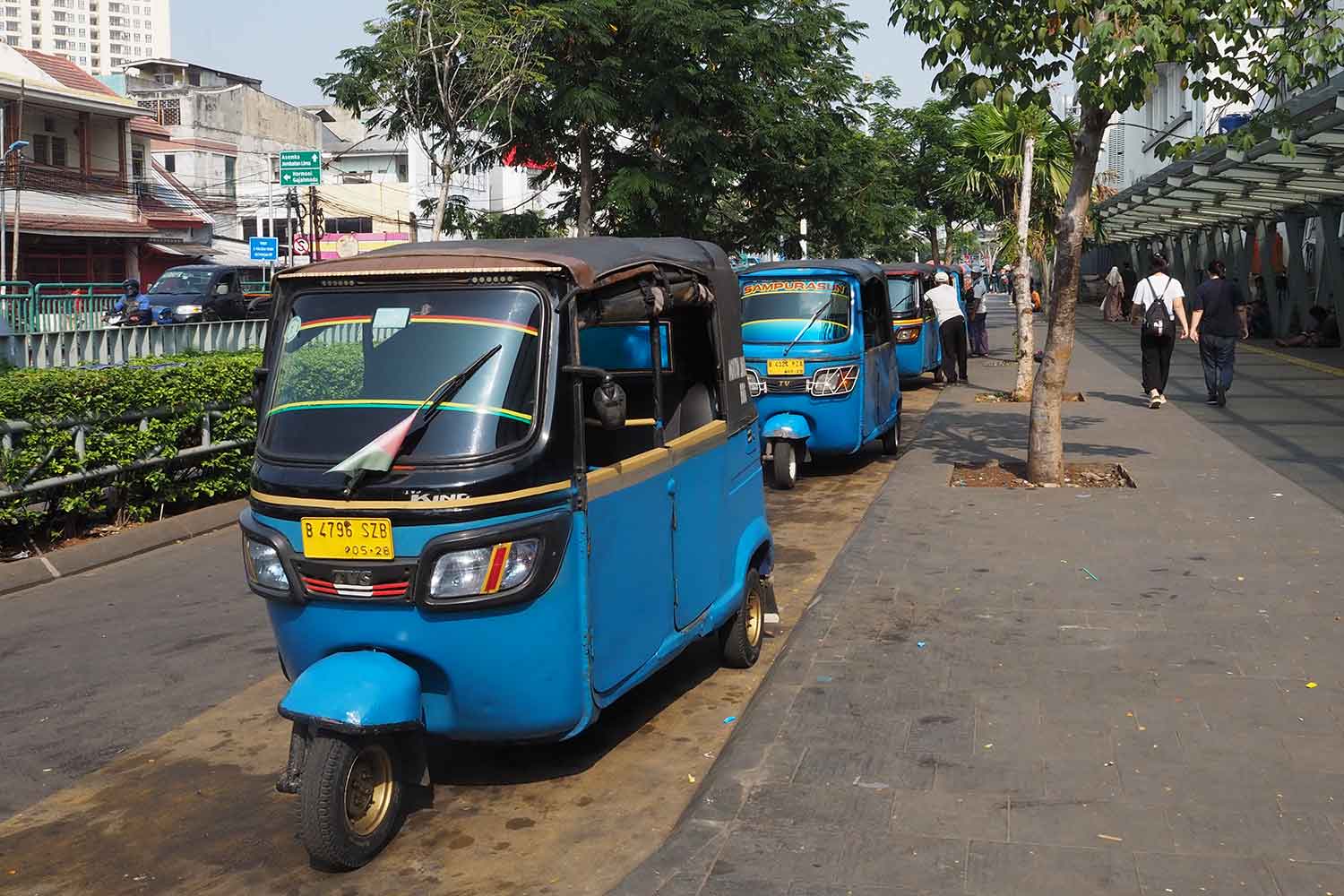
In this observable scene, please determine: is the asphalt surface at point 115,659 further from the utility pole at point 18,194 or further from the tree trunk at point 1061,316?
the utility pole at point 18,194

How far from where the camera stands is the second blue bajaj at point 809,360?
41.4ft

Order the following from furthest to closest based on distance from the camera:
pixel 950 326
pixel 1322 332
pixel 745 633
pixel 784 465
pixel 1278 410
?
pixel 1322 332 < pixel 950 326 < pixel 1278 410 < pixel 784 465 < pixel 745 633

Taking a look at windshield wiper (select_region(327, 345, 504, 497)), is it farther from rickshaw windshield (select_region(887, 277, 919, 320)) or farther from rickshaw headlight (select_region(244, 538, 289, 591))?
rickshaw windshield (select_region(887, 277, 919, 320))

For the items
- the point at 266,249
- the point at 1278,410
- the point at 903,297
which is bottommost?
the point at 1278,410

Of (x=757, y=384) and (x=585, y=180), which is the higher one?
(x=585, y=180)

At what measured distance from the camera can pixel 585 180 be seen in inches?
898

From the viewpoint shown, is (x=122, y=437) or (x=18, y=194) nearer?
(x=122, y=437)

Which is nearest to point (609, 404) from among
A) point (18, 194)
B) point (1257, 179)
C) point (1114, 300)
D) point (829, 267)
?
point (829, 267)

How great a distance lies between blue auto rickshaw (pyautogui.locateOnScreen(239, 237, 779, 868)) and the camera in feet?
15.2

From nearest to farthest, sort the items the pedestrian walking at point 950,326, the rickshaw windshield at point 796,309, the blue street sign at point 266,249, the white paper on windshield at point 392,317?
the white paper on windshield at point 392,317 → the rickshaw windshield at point 796,309 → the pedestrian walking at point 950,326 → the blue street sign at point 266,249

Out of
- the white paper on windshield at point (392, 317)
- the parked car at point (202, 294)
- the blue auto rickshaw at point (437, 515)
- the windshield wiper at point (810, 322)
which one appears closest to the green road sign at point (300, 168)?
the parked car at point (202, 294)

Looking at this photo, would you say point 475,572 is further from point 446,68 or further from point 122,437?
point 446,68

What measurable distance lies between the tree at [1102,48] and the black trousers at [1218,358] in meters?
5.87

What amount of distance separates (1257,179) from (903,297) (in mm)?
5571
